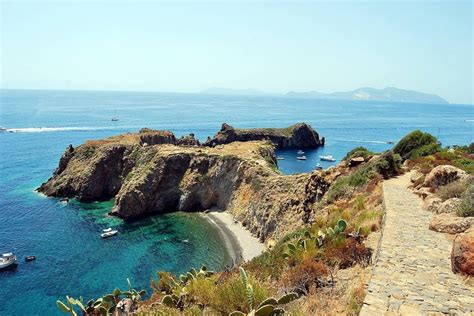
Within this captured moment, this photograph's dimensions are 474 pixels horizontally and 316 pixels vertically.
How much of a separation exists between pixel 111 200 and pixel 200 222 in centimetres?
2060

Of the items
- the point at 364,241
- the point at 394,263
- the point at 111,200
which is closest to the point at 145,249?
the point at 111,200

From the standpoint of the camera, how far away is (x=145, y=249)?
44.9 m

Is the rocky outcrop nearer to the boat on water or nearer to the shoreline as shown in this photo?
the shoreline

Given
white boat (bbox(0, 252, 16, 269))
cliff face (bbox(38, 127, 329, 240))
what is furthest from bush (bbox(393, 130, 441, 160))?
white boat (bbox(0, 252, 16, 269))

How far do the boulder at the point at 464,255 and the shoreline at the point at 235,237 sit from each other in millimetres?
29242

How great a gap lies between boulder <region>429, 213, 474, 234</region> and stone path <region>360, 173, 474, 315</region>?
0.36 metres

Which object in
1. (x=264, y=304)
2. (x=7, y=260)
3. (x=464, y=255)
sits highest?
(x=464, y=255)

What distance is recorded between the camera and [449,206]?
17.4m

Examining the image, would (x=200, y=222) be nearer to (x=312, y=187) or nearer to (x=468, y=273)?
(x=312, y=187)

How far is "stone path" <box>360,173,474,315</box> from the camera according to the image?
9516 mm

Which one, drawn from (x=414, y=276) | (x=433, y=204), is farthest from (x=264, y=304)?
(x=433, y=204)

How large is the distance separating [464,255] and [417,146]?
91.8ft

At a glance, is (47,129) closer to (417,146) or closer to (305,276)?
(417,146)

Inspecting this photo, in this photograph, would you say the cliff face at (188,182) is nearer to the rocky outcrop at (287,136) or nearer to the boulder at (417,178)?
the boulder at (417,178)
